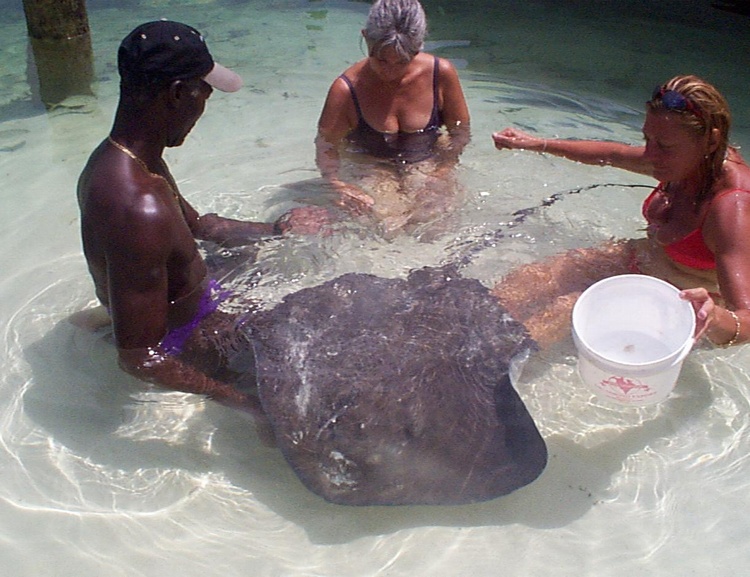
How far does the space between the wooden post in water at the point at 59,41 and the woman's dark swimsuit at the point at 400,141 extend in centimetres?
411

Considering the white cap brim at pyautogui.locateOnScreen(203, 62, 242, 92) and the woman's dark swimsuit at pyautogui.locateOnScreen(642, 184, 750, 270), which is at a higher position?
the white cap brim at pyautogui.locateOnScreen(203, 62, 242, 92)

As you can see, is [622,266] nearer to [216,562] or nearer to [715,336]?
[715,336]

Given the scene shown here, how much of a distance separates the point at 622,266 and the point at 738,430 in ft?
3.27

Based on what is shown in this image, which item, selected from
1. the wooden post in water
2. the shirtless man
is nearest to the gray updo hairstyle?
the shirtless man

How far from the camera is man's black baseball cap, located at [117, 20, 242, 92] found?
2.43m

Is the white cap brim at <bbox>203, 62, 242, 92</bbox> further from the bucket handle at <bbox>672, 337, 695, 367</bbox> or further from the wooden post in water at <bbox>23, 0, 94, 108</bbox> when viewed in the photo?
the wooden post in water at <bbox>23, 0, 94, 108</bbox>

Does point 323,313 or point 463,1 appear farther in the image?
point 463,1

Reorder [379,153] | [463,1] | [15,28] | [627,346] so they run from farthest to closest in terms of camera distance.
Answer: [463,1], [15,28], [379,153], [627,346]

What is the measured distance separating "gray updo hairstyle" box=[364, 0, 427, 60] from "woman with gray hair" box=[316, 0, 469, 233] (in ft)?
0.82

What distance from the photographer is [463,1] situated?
32.2 ft

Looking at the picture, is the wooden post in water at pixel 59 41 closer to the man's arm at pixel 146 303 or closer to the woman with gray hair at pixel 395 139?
the woman with gray hair at pixel 395 139

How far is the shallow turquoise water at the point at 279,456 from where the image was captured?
262 cm

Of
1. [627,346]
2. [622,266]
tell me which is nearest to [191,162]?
[622,266]

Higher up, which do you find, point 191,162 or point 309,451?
point 309,451
